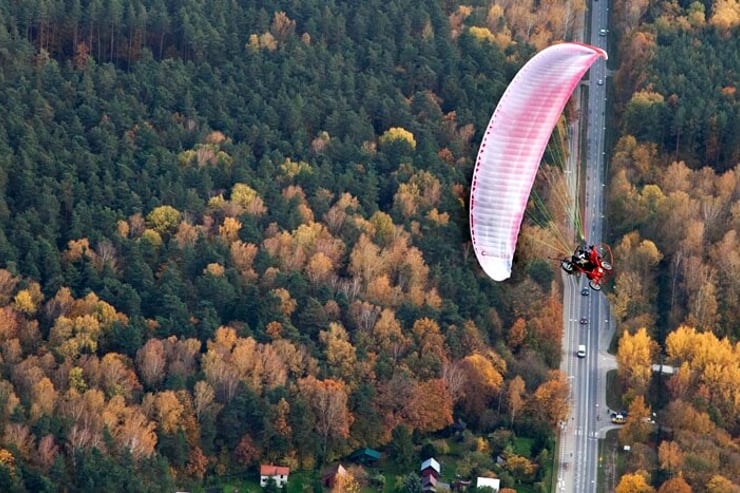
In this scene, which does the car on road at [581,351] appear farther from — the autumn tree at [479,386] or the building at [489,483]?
the building at [489,483]

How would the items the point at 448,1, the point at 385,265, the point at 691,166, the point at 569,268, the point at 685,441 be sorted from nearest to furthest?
the point at 569,268
the point at 685,441
the point at 385,265
the point at 691,166
the point at 448,1

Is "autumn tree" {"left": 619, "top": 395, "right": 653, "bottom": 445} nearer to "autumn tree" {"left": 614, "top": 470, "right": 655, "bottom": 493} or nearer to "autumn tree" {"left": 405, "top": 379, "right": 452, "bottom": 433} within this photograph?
"autumn tree" {"left": 614, "top": 470, "right": 655, "bottom": 493}

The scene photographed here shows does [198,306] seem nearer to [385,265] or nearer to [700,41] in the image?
[385,265]

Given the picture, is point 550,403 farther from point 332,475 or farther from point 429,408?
point 332,475

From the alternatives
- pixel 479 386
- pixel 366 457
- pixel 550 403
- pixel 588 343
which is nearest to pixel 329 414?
pixel 366 457

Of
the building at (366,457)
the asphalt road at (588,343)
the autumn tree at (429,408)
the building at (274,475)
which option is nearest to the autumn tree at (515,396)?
the asphalt road at (588,343)

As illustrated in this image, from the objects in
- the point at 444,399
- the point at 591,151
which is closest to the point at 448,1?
the point at 591,151

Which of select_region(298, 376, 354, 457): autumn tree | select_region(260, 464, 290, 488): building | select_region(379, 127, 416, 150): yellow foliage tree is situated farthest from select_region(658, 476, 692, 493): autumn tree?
select_region(379, 127, 416, 150): yellow foliage tree

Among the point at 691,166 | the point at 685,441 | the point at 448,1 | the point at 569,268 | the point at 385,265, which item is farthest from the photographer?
the point at 448,1
